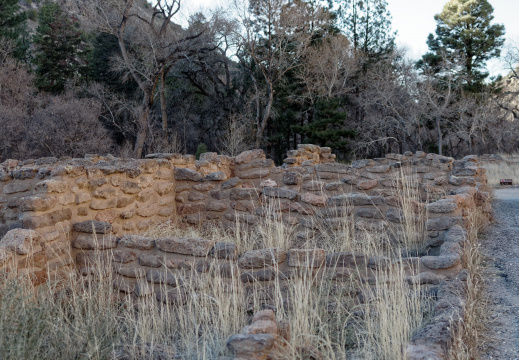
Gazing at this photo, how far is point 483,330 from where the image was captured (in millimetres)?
3129

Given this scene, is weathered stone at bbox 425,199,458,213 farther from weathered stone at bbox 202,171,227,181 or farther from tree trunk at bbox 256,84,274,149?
tree trunk at bbox 256,84,274,149

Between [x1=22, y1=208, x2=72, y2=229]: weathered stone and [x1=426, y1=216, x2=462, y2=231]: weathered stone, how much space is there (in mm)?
3634

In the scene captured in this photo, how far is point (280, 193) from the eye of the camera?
566 centimetres

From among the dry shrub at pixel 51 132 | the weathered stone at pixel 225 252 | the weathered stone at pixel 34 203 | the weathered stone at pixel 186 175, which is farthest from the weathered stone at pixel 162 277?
the dry shrub at pixel 51 132

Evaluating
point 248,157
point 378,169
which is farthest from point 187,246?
point 378,169

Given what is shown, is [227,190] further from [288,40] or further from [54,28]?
[54,28]

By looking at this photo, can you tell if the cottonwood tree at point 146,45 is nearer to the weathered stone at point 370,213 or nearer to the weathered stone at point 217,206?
the weathered stone at point 217,206

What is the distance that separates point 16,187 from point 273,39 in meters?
18.6

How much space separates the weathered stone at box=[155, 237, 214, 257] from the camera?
3953 millimetres

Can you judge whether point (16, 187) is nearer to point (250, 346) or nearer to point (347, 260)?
point (347, 260)

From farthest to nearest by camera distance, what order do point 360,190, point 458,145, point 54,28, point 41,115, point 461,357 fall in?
1. point 458,145
2. point 54,28
3. point 41,115
4. point 360,190
5. point 461,357

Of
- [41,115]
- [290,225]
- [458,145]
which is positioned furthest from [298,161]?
[458,145]

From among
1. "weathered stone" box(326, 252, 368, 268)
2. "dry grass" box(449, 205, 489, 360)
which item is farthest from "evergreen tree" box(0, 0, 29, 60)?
"dry grass" box(449, 205, 489, 360)

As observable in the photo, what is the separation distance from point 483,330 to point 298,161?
6.63 metres
